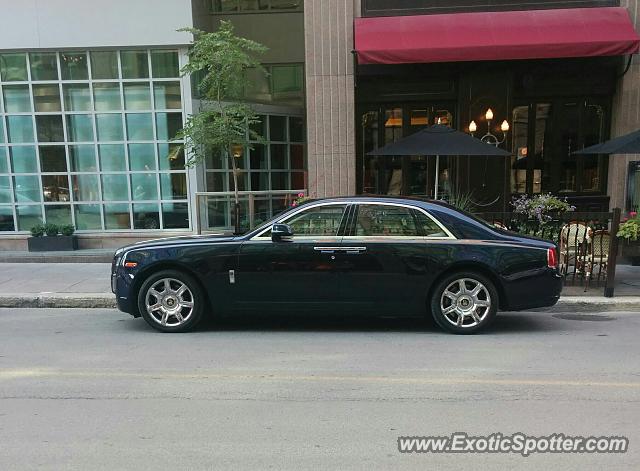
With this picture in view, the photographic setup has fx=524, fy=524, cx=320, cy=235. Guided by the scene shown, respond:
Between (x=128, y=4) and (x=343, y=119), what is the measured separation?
17.6 feet

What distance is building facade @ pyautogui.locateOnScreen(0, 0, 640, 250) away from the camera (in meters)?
11.4

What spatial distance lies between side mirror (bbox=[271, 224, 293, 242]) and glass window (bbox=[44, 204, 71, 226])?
845 centimetres

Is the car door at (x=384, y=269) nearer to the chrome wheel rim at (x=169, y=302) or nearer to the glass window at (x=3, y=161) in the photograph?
→ the chrome wheel rim at (x=169, y=302)

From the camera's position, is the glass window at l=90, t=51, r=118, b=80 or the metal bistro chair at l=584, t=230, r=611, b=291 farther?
the glass window at l=90, t=51, r=118, b=80

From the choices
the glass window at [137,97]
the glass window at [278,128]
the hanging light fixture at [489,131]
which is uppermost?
the glass window at [137,97]

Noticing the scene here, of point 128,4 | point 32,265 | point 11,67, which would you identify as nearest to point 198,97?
point 128,4

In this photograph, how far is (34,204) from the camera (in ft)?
41.1

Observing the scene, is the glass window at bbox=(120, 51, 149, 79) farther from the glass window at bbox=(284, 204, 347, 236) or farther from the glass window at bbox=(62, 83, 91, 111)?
the glass window at bbox=(284, 204, 347, 236)

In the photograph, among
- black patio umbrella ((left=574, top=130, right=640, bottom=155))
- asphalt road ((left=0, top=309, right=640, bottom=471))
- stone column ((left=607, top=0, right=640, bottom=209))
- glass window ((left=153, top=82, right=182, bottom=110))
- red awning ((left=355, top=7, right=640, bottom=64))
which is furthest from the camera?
glass window ((left=153, top=82, right=182, bottom=110))

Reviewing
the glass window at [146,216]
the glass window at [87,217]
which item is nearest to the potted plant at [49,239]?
the glass window at [87,217]

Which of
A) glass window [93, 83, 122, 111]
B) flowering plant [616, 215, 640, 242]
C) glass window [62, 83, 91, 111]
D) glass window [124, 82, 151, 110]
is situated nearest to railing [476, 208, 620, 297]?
flowering plant [616, 215, 640, 242]

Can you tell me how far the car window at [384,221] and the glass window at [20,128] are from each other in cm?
974

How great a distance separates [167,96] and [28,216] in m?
4.44

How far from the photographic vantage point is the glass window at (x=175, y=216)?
12422 millimetres
